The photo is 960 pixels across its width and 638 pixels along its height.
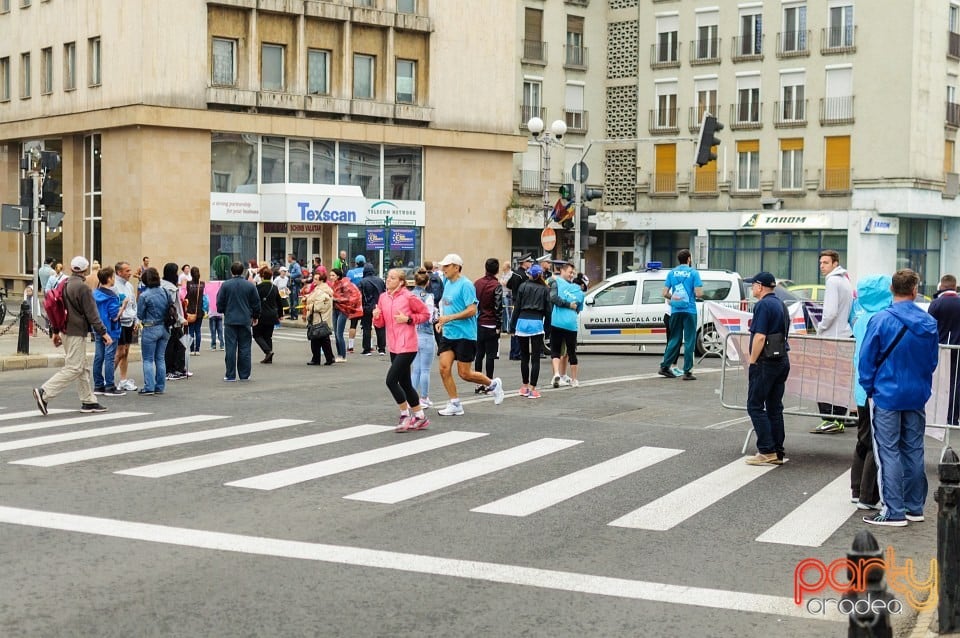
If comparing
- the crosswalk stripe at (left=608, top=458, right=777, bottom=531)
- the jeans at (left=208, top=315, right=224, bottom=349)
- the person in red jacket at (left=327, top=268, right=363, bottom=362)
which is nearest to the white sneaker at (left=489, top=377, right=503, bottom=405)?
the crosswalk stripe at (left=608, top=458, right=777, bottom=531)

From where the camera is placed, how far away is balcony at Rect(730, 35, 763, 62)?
53.9m

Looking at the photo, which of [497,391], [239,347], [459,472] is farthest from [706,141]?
[459,472]

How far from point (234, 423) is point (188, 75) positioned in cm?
2835

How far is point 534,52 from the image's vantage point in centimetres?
5556

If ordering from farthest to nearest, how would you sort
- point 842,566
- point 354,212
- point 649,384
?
point 354,212 < point 649,384 < point 842,566

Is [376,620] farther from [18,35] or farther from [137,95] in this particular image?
[18,35]

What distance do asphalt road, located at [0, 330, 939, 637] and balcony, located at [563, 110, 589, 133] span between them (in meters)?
42.4

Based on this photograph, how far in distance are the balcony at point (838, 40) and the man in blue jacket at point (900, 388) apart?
148 feet

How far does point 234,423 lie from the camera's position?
14203 millimetres

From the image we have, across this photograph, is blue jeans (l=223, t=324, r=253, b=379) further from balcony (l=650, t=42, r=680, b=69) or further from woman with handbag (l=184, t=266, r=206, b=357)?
balcony (l=650, t=42, r=680, b=69)

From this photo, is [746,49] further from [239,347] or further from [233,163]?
[239,347]

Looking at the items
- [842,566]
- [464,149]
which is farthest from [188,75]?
[842,566]

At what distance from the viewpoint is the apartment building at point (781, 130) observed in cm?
5056

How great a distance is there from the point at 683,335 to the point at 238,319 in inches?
270
